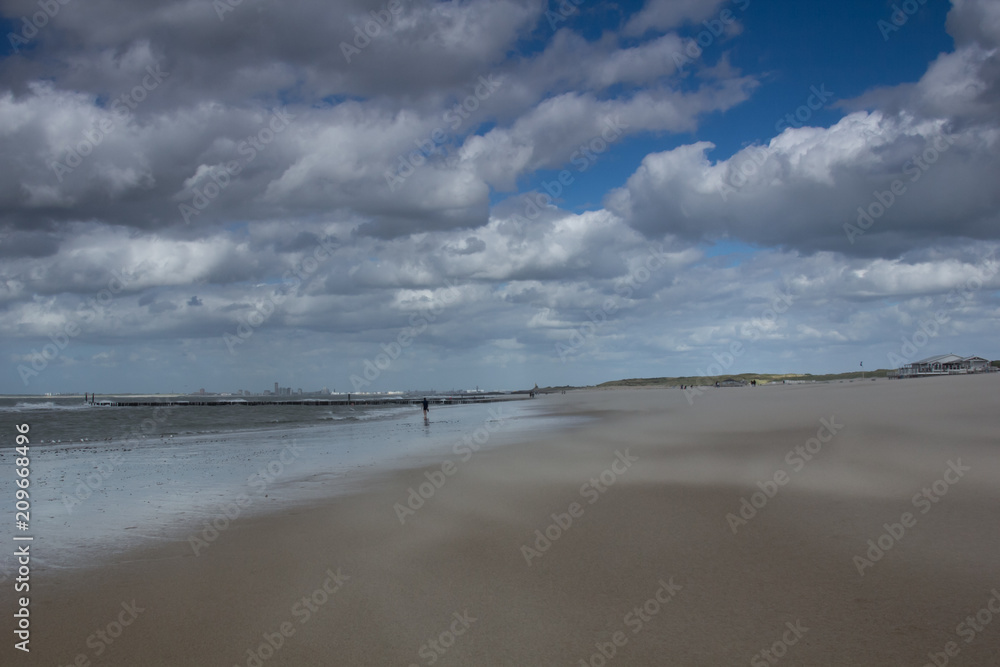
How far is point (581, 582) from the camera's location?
6.79 meters

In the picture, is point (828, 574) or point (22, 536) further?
point (22, 536)

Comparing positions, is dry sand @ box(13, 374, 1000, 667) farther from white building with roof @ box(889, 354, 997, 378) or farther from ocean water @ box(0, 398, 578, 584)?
white building with roof @ box(889, 354, 997, 378)

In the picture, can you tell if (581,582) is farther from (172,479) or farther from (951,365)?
(951,365)

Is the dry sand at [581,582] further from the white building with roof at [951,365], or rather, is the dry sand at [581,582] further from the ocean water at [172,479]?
the white building with roof at [951,365]

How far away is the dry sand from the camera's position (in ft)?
17.5

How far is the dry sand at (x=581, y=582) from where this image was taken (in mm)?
5328

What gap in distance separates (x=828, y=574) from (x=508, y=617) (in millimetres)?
3695

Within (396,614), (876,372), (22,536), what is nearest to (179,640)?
(396,614)

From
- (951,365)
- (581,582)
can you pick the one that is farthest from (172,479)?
(951,365)

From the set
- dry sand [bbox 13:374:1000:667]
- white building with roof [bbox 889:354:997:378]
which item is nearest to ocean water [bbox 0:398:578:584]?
dry sand [bbox 13:374:1000:667]

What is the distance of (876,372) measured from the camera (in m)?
150

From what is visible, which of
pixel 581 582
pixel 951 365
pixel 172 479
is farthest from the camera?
pixel 951 365

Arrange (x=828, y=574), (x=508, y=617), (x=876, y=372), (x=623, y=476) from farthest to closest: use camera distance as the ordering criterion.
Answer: (x=876, y=372) → (x=623, y=476) → (x=828, y=574) → (x=508, y=617)

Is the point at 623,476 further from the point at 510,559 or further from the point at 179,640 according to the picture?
the point at 179,640
